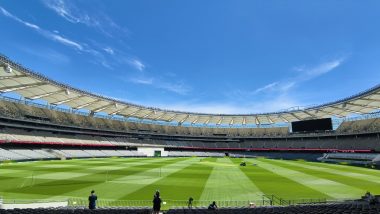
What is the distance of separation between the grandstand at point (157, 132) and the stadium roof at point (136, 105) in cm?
16

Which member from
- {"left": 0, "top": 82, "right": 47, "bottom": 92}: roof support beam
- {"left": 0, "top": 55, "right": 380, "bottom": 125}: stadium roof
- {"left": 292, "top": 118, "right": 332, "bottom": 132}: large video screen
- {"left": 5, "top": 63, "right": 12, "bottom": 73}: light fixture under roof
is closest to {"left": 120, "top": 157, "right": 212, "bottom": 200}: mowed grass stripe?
{"left": 5, "top": 63, "right": 12, "bottom": 73}: light fixture under roof

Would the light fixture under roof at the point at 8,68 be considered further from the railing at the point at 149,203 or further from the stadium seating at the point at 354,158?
the stadium seating at the point at 354,158

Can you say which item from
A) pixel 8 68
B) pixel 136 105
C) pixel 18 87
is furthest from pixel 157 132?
pixel 8 68

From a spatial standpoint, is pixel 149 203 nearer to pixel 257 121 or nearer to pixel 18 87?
pixel 18 87

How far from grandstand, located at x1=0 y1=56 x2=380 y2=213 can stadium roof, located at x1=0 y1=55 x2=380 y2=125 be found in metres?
0.16

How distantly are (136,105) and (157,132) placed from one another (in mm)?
31299

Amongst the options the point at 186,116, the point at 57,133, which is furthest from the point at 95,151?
the point at 186,116

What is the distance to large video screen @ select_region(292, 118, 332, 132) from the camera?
9118cm

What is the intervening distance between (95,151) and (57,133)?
38.3 ft

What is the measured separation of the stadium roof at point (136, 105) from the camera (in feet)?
174

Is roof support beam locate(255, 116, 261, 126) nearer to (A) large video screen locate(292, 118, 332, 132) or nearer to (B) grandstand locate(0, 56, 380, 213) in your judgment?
(B) grandstand locate(0, 56, 380, 213)

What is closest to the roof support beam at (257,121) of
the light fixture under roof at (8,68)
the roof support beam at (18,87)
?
the roof support beam at (18,87)

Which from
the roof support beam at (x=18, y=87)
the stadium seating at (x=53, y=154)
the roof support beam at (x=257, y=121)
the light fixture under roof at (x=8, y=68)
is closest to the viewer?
the light fixture under roof at (x=8, y=68)

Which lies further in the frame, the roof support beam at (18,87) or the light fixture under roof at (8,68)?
the roof support beam at (18,87)
